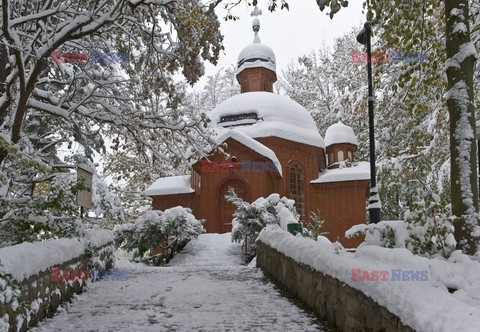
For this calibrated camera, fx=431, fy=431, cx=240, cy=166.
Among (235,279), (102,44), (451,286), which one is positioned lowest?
(235,279)

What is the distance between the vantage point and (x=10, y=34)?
612 centimetres

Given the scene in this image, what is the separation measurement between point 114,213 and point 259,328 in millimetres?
18819

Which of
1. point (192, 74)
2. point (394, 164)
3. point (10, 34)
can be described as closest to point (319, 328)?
point (192, 74)

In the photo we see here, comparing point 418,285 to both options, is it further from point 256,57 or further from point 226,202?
point 256,57

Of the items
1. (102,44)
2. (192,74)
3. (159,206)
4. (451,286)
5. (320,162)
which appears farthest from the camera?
(320,162)

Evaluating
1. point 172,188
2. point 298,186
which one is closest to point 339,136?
point 298,186

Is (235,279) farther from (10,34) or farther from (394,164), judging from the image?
(394,164)

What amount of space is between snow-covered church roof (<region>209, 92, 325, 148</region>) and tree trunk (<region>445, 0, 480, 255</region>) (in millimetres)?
17177

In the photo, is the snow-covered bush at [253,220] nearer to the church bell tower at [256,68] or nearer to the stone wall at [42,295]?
the stone wall at [42,295]

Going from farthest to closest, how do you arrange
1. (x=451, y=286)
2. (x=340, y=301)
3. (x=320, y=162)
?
(x=320, y=162), (x=340, y=301), (x=451, y=286)

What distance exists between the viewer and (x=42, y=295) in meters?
5.02

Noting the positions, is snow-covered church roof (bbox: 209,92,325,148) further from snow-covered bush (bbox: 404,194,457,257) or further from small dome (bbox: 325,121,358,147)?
snow-covered bush (bbox: 404,194,457,257)

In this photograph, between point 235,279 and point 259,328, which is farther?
point 235,279

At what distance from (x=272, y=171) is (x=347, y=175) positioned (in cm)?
488
